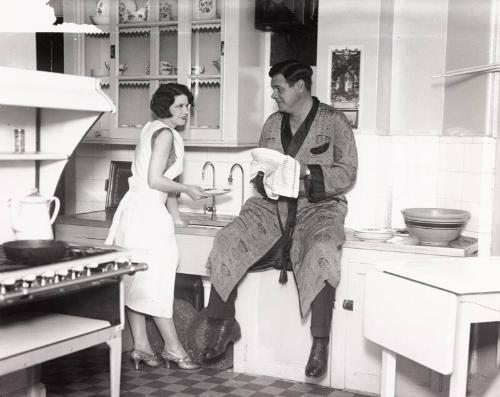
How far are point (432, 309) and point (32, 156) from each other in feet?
6.34

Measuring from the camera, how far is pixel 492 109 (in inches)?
160

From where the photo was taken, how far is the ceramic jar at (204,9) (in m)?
4.81

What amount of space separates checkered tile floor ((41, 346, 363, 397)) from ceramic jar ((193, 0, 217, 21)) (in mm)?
2324

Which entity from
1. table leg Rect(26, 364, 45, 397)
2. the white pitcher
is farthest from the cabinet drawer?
the white pitcher

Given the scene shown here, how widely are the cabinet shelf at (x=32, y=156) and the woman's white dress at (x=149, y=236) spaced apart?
857 mm

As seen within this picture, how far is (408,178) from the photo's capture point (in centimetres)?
461

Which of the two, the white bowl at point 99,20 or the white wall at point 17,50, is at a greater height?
the white bowl at point 99,20

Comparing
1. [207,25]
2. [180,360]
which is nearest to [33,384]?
[180,360]

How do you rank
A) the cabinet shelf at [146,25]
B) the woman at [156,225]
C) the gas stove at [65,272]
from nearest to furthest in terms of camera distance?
the gas stove at [65,272] → the woman at [156,225] → the cabinet shelf at [146,25]

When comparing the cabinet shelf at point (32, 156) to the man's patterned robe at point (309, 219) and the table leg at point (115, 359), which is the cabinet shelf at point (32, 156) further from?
the man's patterned robe at point (309, 219)

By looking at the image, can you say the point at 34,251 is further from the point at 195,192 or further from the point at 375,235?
the point at 375,235

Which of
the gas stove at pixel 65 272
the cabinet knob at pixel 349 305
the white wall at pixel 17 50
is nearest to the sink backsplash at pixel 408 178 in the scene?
the cabinet knob at pixel 349 305

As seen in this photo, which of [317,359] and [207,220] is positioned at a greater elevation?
[207,220]

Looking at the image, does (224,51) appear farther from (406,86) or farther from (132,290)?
(132,290)
